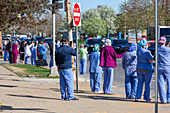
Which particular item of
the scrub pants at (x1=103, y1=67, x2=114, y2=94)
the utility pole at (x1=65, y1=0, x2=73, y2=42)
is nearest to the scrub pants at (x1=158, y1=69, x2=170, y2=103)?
the scrub pants at (x1=103, y1=67, x2=114, y2=94)

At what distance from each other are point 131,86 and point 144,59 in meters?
1.16

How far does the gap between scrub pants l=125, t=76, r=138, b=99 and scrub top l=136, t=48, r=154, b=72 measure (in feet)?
2.47

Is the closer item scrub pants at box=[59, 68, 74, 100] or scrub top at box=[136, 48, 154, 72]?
scrub top at box=[136, 48, 154, 72]

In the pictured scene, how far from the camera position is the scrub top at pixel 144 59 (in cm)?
962

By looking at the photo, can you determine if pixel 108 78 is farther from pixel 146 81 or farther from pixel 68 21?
pixel 68 21

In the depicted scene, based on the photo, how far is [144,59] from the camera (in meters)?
9.71

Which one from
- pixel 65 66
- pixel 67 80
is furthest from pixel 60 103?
pixel 65 66

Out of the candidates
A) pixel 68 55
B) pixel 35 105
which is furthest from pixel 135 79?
pixel 35 105

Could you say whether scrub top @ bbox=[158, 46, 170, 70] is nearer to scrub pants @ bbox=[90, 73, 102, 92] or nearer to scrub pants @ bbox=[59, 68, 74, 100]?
scrub pants @ bbox=[59, 68, 74, 100]

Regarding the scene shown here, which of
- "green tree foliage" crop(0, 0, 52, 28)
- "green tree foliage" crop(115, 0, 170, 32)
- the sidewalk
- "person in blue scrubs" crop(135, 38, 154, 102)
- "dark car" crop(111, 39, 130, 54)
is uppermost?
"green tree foliage" crop(115, 0, 170, 32)

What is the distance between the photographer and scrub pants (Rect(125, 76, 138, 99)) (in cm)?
1038

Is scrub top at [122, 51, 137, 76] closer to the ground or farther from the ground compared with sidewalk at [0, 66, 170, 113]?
farther from the ground

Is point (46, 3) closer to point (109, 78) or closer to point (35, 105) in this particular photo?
point (109, 78)

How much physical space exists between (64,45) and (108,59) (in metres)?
Result: 1.84
